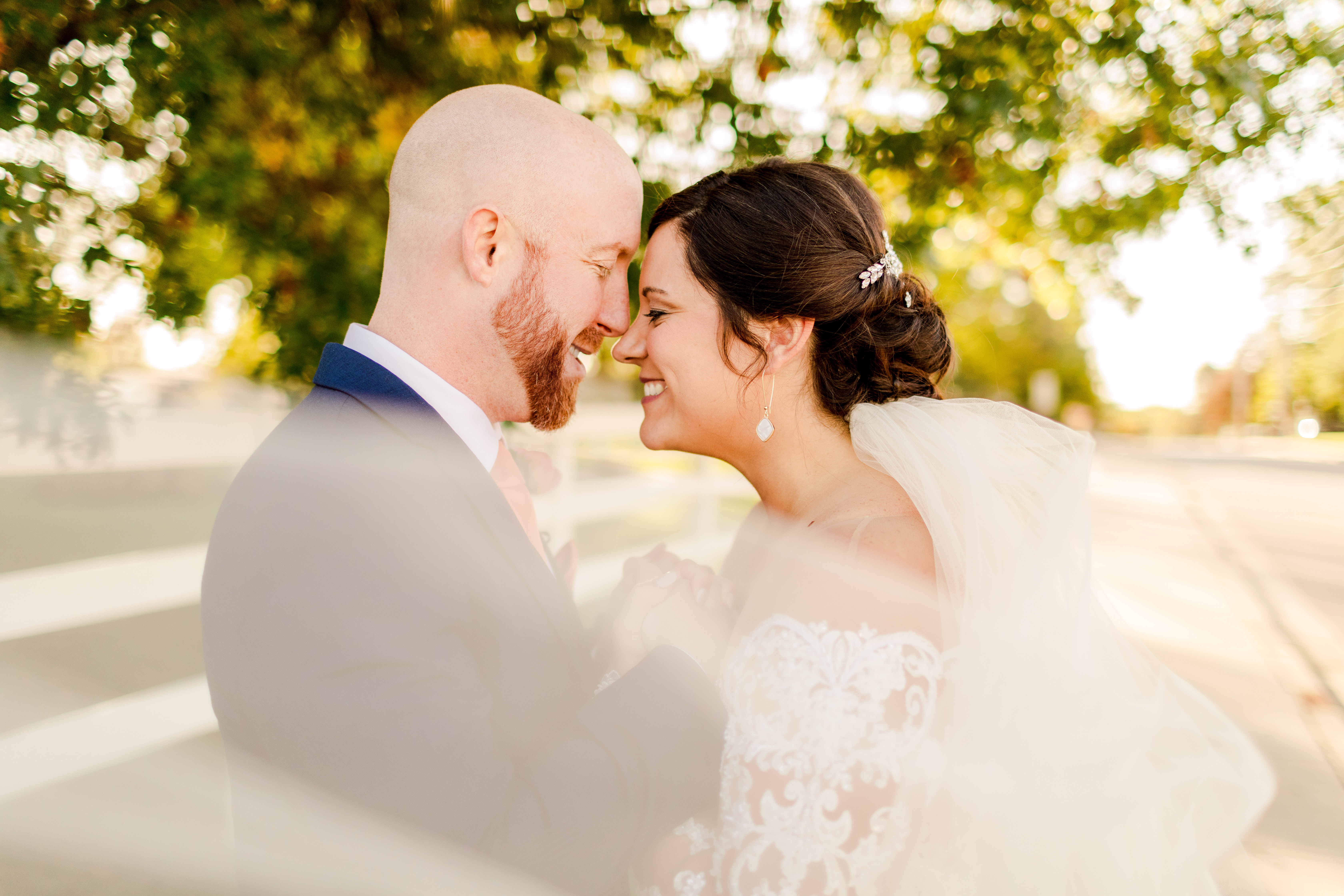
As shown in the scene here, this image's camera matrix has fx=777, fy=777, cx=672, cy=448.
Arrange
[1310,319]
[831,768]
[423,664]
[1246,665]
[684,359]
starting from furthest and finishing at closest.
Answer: [1246,665] < [1310,319] < [684,359] < [831,768] < [423,664]

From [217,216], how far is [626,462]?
6632 mm

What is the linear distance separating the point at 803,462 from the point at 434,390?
102 centimetres

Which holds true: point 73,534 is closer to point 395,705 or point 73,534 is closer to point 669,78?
point 669,78

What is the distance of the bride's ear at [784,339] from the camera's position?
6.97 ft

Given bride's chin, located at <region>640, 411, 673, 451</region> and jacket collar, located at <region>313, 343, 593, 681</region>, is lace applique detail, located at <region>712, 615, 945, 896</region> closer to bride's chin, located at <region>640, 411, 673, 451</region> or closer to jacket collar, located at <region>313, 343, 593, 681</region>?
jacket collar, located at <region>313, 343, 593, 681</region>

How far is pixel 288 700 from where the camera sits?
1283mm

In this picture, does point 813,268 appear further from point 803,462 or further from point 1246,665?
point 1246,665

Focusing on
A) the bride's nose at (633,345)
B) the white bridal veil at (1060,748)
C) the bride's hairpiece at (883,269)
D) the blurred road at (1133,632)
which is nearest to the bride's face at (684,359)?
the bride's nose at (633,345)

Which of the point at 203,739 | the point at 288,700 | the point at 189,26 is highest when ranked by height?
the point at 189,26

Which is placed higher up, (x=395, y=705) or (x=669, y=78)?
(x=669, y=78)

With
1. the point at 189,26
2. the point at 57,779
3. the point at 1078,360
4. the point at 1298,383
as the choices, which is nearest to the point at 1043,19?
the point at 1298,383

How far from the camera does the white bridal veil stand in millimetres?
1703

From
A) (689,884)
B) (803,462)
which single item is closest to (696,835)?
(689,884)

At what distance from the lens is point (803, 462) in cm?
220
